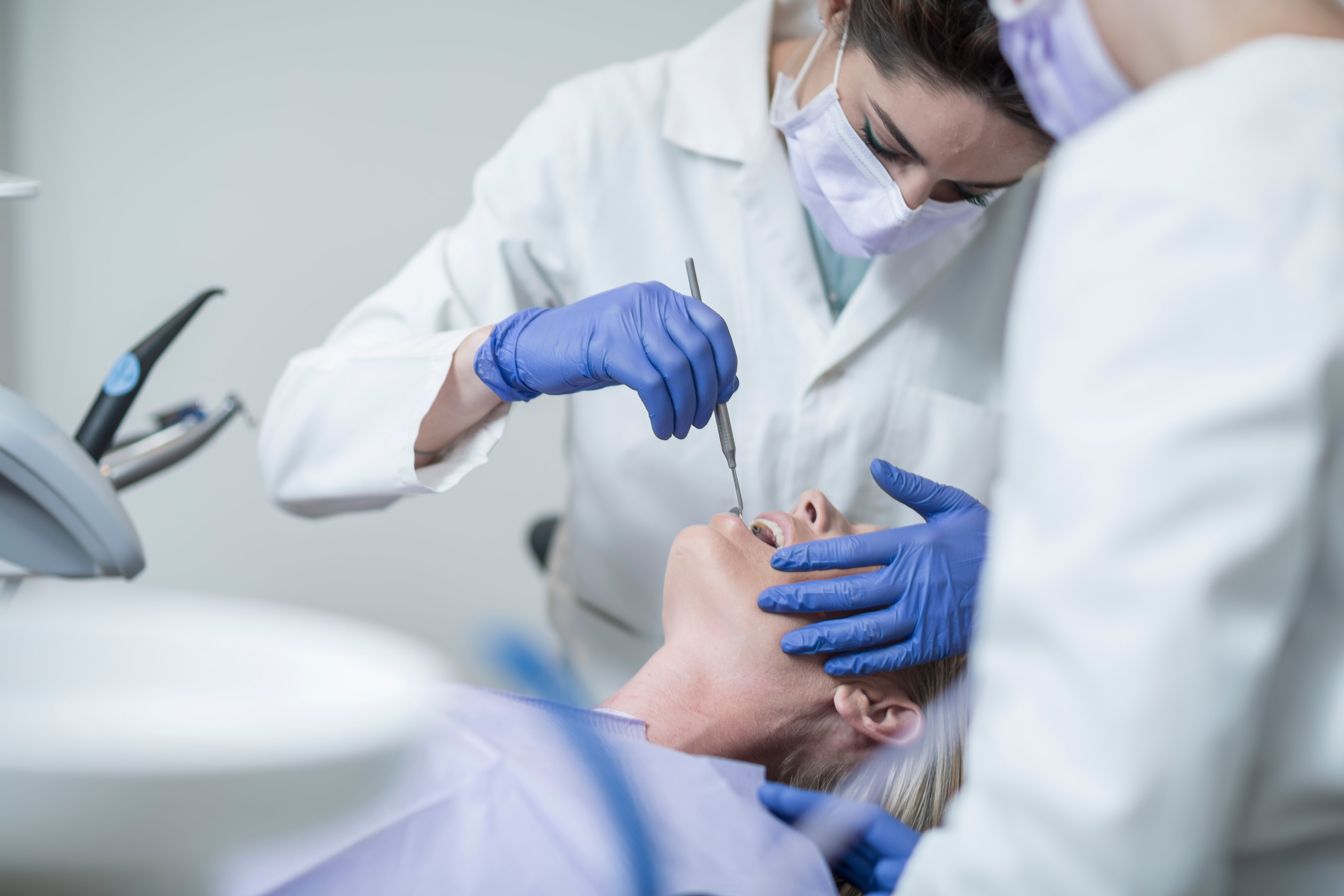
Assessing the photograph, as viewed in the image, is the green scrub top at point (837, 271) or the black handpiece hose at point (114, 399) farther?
the green scrub top at point (837, 271)

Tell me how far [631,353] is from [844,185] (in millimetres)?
348

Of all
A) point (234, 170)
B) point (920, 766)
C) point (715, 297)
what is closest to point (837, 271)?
point (715, 297)

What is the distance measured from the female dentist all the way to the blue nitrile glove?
284 millimetres

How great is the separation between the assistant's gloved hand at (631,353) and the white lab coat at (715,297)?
8.1 inches

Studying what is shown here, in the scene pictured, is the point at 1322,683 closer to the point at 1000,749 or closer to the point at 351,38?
the point at 1000,749

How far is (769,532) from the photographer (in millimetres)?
1188

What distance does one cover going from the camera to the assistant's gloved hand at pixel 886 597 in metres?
1.03

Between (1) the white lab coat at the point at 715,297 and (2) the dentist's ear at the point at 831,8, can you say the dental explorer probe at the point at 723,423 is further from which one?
(2) the dentist's ear at the point at 831,8

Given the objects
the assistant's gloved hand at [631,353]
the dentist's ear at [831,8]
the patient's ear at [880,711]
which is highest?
the dentist's ear at [831,8]

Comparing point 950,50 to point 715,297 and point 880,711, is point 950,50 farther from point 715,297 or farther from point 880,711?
point 880,711

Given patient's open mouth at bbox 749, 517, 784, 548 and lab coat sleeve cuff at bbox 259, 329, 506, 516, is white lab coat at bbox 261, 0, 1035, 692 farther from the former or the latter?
patient's open mouth at bbox 749, 517, 784, 548

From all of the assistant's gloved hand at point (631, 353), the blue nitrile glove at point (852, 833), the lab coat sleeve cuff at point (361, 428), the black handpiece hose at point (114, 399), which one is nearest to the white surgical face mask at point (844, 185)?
the assistant's gloved hand at point (631, 353)

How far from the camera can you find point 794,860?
856 mm

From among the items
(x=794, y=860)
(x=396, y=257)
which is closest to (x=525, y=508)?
(x=396, y=257)
